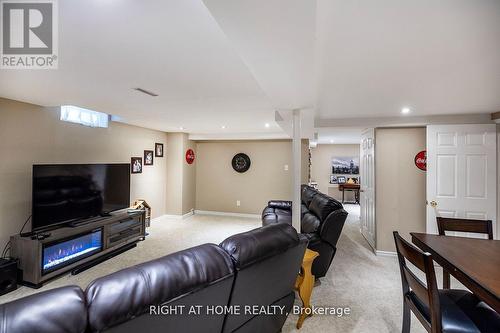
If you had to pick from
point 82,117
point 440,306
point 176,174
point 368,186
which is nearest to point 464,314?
point 440,306

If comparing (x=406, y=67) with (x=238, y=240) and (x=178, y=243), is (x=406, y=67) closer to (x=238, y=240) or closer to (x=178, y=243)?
(x=238, y=240)

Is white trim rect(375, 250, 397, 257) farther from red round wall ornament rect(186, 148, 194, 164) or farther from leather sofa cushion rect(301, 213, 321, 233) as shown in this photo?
red round wall ornament rect(186, 148, 194, 164)

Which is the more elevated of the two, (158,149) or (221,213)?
(158,149)

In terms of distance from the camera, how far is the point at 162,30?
133cm

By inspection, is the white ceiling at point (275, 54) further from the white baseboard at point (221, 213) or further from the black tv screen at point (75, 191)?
the white baseboard at point (221, 213)

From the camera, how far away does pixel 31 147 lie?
301 centimetres

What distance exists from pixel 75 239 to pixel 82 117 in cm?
191

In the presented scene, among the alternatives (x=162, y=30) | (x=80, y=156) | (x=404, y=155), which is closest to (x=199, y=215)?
(x=80, y=156)

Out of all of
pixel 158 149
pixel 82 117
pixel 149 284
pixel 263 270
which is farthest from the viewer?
pixel 158 149

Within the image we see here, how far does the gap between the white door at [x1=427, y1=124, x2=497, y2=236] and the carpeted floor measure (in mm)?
1106

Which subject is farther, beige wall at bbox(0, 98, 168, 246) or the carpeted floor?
beige wall at bbox(0, 98, 168, 246)

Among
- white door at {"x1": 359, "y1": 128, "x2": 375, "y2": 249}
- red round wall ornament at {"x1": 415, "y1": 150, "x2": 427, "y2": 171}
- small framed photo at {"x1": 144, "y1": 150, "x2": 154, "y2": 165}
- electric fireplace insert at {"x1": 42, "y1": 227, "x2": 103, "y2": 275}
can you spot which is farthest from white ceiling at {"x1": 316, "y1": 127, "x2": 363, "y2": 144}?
electric fireplace insert at {"x1": 42, "y1": 227, "x2": 103, "y2": 275}

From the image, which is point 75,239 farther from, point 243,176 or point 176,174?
point 243,176

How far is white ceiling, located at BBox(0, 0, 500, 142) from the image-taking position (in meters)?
1.08
